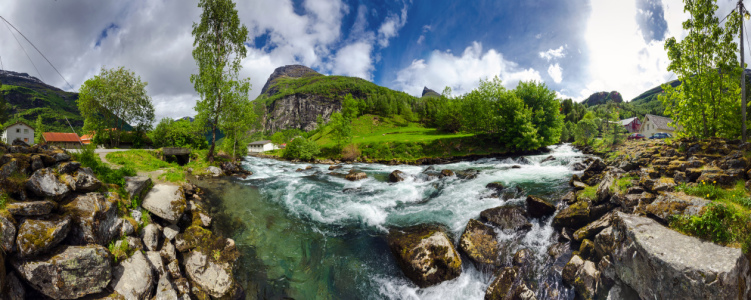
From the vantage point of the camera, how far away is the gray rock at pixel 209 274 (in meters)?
8.10

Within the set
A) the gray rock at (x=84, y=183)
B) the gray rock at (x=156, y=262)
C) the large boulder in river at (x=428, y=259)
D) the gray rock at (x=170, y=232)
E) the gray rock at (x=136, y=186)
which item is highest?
the gray rock at (x=84, y=183)

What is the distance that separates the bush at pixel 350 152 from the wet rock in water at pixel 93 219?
41.0 m

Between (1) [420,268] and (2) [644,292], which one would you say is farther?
(1) [420,268]

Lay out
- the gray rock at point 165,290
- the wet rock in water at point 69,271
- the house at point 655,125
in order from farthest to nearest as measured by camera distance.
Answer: the house at point 655,125 < the gray rock at point 165,290 < the wet rock in water at point 69,271

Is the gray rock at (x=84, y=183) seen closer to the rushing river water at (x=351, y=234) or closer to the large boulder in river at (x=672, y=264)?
the rushing river water at (x=351, y=234)

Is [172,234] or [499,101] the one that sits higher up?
[499,101]

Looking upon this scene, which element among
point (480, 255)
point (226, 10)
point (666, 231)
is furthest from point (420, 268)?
point (226, 10)

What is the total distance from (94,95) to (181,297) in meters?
50.7

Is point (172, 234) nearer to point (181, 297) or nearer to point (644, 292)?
point (181, 297)

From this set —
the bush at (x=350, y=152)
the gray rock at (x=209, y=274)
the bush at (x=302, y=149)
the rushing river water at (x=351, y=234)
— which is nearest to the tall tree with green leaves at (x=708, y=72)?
the rushing river water at (x=351, y=234)

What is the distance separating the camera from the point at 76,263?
6.06 metres

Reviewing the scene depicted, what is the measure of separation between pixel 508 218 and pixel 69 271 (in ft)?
49.2

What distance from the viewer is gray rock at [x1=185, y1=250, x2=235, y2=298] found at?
8102mm

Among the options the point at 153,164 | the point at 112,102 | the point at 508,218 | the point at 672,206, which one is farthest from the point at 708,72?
the point at 112,102
